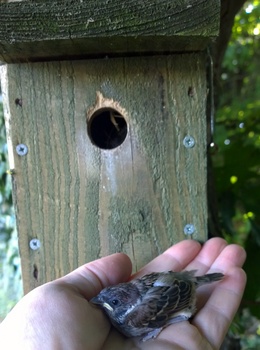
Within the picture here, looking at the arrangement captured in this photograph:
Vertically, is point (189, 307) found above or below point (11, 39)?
below

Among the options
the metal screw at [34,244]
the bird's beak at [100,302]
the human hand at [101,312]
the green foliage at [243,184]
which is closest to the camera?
the human hand at [101,312]

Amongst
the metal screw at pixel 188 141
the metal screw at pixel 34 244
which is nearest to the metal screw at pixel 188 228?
the metal screw at pixel 188 141

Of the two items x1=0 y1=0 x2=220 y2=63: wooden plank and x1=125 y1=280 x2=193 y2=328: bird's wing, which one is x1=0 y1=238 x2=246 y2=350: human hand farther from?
x1=0 y1=0 x2=220 y2=63: wooden plank

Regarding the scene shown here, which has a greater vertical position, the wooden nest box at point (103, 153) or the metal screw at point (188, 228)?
the wooden nest box at point (103, 153)

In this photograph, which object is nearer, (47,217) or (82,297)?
(82,297)

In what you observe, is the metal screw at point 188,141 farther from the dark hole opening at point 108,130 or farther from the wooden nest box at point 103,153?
the dark hole opening at point 108,130

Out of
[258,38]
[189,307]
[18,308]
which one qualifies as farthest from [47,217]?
[258,38]

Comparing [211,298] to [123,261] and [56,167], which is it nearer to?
[123,261]

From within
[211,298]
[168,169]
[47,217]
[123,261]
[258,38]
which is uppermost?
[258,38]
